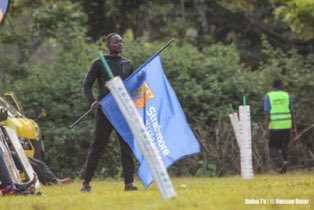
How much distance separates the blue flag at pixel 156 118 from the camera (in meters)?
12.6

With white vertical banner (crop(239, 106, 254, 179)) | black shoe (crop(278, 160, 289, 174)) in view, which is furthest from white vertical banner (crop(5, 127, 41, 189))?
black shoe (crop(278, 160, 289, 174))

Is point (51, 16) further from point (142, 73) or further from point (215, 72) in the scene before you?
point (142, 73)

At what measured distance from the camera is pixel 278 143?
64.6ft

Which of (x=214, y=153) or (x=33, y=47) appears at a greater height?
(x=33, y=47)

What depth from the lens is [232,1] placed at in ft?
92.9

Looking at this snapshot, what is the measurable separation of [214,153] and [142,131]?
39.9 ft

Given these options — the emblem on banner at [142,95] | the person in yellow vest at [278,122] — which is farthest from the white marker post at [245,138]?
the person in yellow vest at [278,122]

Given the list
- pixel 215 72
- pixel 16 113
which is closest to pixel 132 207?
pixel 16 113

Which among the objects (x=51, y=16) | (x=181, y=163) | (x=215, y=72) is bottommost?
(x=181, y=163)

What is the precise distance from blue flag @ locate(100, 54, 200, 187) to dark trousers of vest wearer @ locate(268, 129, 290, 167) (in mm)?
6626

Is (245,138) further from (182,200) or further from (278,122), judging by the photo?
(182,200)

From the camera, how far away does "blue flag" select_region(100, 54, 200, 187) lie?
12.6 m

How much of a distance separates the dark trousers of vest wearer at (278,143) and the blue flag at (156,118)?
21.7 ft

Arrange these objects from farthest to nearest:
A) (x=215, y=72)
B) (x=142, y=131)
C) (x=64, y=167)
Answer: (x=215, y=72)
(x=64, y=167)
(x=142, y=131)
